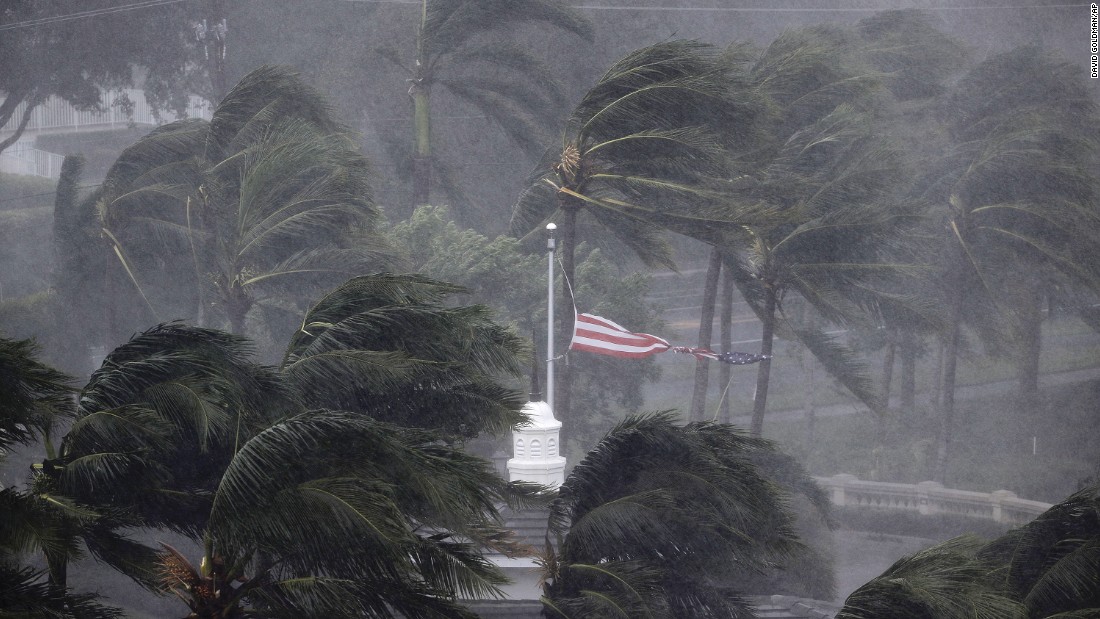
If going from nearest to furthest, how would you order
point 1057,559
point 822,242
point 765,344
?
point 1057,559 → point 822,242 → point 765,344

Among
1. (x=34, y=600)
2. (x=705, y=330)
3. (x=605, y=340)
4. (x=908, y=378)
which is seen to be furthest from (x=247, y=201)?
(x=908, y=378)

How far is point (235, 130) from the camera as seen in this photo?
79.0 feet

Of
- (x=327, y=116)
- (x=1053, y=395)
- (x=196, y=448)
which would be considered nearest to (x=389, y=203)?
(x=327, y=116)

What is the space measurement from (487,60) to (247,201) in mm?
11353

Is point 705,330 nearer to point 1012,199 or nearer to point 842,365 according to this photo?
point 842,365

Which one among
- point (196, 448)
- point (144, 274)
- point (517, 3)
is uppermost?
point (517, 3)

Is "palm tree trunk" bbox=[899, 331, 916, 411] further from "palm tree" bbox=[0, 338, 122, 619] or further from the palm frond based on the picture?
"palm tree" bbox=[0, 338, 122, 619]

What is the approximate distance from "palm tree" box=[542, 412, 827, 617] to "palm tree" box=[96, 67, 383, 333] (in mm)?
11548

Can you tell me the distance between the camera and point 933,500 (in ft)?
→ 99.1

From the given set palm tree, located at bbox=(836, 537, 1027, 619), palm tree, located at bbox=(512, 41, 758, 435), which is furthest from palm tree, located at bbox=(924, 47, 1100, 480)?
palm tree, located at bbox=(836, 537, 1027, 619)

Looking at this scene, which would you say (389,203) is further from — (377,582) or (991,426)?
(377,582)

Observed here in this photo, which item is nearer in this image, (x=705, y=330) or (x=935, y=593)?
(x=935, y=593)

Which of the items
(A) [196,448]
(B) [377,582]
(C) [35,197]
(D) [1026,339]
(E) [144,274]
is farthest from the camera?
(C) [35,197]

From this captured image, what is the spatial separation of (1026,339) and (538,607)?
81.1ft
